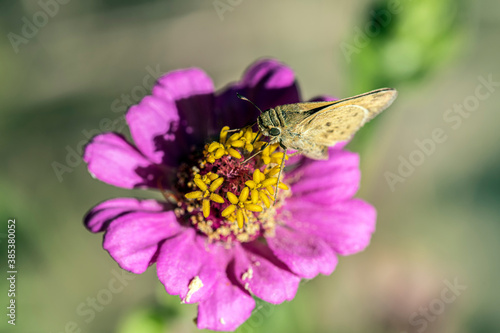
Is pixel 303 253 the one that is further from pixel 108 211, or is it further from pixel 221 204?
pixel 108 211

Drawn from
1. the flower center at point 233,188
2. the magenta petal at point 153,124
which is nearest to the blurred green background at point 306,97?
the flower center at point 233,188

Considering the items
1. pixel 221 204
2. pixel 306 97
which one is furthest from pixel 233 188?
pixel 306 97

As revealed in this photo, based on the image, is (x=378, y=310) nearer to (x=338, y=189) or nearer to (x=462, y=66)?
(x=338, y=189)

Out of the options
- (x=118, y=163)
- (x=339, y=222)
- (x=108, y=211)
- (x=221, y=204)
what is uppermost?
(x=118, y=163)

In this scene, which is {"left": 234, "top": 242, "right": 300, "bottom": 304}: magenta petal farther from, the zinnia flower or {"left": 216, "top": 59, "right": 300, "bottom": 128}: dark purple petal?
{"left": 216, "top": 59, "right": 300, "bottom": 128}: dark purple petal

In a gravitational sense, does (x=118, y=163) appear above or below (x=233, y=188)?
above

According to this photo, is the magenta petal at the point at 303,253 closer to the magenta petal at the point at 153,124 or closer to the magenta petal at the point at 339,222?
the magenta petal at the point at 339,222
